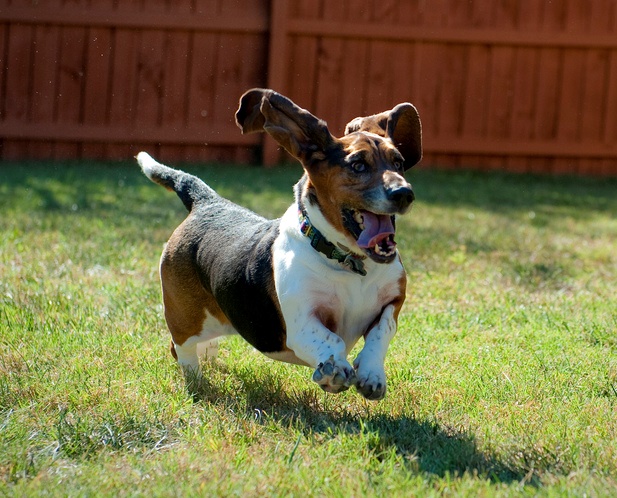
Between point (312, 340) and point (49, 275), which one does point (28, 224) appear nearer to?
point (49, 275)

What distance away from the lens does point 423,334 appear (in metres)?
5.00

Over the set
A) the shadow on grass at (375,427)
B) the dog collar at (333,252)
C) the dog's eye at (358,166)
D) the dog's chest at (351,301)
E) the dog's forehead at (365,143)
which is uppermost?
the dog's forehead at (365,143)

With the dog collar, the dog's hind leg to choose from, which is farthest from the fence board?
the dog collar

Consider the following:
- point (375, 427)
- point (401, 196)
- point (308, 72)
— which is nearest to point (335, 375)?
point (375, 427)

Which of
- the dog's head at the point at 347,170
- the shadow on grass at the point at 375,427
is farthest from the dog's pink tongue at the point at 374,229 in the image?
the shadow on grass at the point at 375,427

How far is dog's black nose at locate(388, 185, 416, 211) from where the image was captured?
350cm

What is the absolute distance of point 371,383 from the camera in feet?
11.6

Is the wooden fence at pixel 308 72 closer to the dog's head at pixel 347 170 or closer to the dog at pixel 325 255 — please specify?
the dog at pixel 325 255

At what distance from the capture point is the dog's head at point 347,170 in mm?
3588

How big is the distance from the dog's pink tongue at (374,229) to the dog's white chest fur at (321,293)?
7.0 inches

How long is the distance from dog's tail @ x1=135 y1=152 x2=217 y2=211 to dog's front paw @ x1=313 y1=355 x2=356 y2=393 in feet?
4.90

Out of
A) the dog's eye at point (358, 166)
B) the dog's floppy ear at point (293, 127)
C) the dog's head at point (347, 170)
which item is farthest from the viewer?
the dog's floppy ear at point (293, 127)

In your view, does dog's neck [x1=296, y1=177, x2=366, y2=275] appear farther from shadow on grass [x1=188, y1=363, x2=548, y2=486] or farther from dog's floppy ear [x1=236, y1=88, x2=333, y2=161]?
shadow on grass [x1=188, y1=363, x2=548, y2=486]

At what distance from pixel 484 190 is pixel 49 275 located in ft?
18.1
